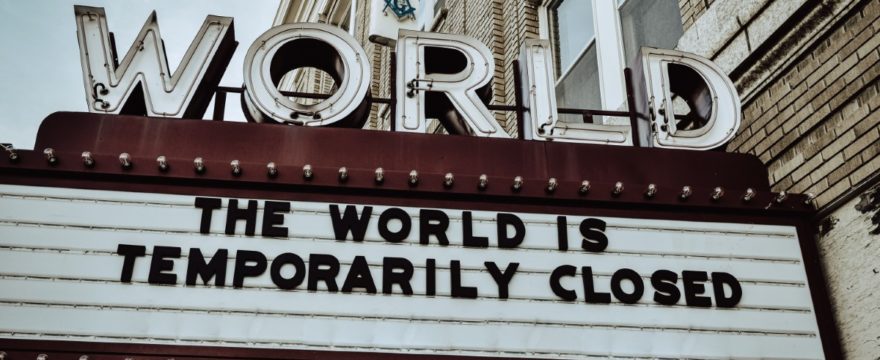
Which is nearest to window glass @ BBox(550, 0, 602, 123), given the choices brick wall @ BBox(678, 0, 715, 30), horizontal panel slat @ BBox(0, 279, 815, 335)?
brick wall @ BBox(678, 0, 715, 30)

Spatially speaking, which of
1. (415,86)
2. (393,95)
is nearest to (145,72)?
(393,95)

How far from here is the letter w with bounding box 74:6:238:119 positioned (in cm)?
511

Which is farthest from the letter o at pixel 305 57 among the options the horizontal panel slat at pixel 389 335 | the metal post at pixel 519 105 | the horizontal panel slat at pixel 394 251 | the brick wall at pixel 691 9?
the brick wall at pixel 691 9

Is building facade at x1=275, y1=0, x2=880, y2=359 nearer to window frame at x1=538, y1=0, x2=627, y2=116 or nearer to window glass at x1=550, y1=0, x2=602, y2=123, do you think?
window frame at x1=538, y1=0, x2=627, y2=116

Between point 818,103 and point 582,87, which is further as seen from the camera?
point 582,87

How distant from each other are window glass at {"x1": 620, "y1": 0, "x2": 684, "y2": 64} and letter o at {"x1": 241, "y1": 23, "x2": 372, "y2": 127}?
10.6ft

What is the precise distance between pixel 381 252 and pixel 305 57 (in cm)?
178

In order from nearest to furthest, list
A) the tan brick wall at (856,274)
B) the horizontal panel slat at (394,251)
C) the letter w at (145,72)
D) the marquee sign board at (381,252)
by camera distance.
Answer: the marquee sign board at (381,252)
the horizontal panel slat at (394,251)
the tan brick wall at (856,274)
the letter w at (145,72)

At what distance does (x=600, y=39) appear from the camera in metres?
8.35

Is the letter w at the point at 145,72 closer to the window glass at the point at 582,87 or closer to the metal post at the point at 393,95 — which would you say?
the metal post at the point at 393,95

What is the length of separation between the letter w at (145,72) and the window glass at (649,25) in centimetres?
403

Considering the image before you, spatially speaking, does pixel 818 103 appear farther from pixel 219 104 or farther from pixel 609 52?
pixel 219 104

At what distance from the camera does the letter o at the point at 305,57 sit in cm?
517

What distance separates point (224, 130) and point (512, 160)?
72.3 inches
